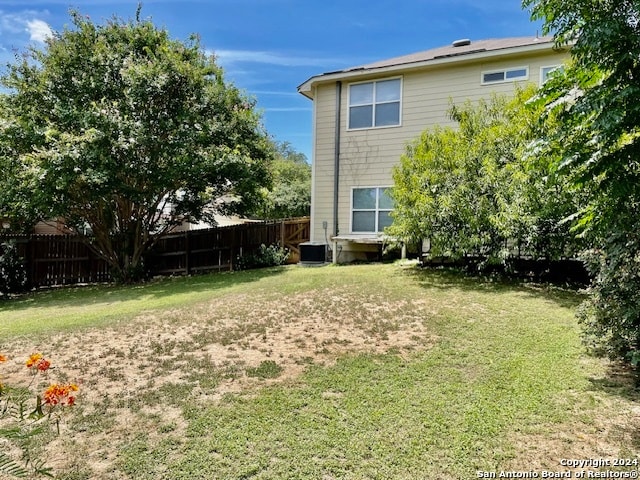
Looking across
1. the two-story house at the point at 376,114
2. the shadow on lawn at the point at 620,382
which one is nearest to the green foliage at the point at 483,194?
the two-story house at the point at 376,114

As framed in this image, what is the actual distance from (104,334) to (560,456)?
5.72m

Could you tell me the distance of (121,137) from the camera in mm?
10727

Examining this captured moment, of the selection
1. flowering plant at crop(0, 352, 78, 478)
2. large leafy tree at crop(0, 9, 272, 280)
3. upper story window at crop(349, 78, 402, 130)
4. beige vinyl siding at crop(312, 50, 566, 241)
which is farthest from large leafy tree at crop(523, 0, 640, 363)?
upper story window at crop(349, 78, 402, 130)

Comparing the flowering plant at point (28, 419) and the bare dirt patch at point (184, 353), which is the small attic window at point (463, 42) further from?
the flowering plant at point (28, 419)

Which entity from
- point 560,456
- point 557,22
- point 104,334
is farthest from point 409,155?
point 560,456

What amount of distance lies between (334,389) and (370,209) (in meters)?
9.77

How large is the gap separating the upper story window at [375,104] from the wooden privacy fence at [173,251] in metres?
4.67

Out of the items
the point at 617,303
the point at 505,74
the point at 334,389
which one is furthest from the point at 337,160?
the point at 334,389

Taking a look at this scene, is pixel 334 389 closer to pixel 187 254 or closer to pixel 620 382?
pixel 620 382

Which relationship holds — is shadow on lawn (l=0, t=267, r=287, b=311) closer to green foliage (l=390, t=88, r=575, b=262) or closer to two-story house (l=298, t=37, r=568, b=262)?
two-story house (l=298, t=37, r=568, b=262)

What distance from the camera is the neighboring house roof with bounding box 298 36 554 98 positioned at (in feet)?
36.9

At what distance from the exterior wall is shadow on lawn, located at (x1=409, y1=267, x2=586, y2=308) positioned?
4127 millimetres

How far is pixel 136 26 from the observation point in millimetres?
12406

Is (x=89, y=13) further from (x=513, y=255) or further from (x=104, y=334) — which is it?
(x=513, y=255)
